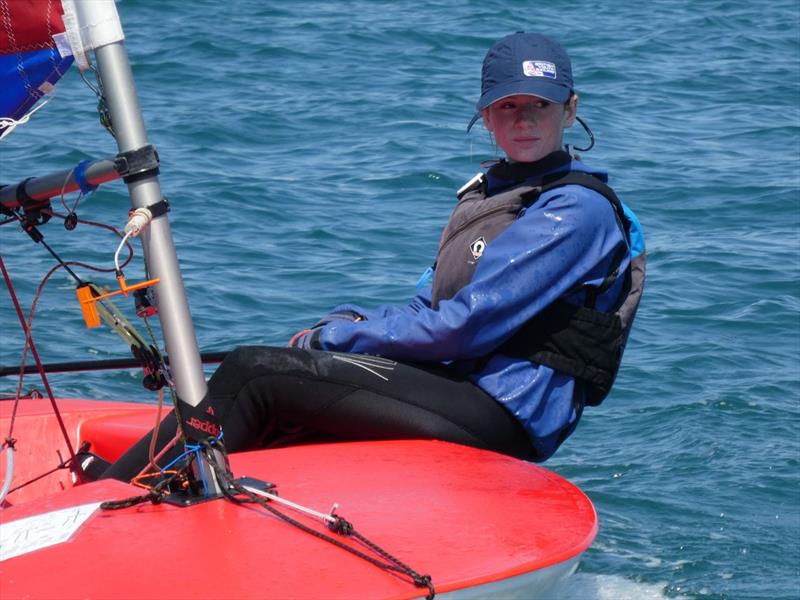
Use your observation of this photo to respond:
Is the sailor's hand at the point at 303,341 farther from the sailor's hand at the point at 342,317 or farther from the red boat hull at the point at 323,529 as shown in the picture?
the red boat hull at the point at 323,529

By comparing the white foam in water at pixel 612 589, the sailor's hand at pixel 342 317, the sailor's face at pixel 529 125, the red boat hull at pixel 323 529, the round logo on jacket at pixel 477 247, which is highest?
the sailor's face at pixel 529 125

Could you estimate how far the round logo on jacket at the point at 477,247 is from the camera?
2.79 metres

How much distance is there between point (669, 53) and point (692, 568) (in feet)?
25.6

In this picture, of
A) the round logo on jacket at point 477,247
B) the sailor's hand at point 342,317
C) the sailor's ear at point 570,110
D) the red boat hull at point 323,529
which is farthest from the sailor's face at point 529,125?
the red boat hull at point 323,529

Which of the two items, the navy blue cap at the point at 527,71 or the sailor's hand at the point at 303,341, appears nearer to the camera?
the navy blue cap at the point at 527,71

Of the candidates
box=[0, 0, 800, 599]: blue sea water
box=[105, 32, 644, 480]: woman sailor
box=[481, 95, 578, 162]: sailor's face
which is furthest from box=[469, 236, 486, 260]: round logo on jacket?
box=[0, 0, 800, 599]: blue sea water

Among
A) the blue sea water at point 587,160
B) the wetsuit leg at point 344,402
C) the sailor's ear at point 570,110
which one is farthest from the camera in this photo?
the blue sea water at point 587,160

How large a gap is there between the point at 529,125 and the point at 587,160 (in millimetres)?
5075

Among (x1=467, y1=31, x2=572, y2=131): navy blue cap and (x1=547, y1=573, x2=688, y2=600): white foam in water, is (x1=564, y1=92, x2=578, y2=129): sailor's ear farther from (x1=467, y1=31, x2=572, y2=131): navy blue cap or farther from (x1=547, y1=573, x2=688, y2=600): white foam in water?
(x1=547, y1=573, x2=688, y2=600): white foam in water

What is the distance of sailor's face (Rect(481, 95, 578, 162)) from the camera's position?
286 cm

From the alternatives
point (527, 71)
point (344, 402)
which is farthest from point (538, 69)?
point (344, 402)

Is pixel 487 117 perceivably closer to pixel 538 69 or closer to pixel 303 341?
pixel 538 69

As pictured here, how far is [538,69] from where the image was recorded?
2.81m

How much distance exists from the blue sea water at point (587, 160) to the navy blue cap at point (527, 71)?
41.0 inches
